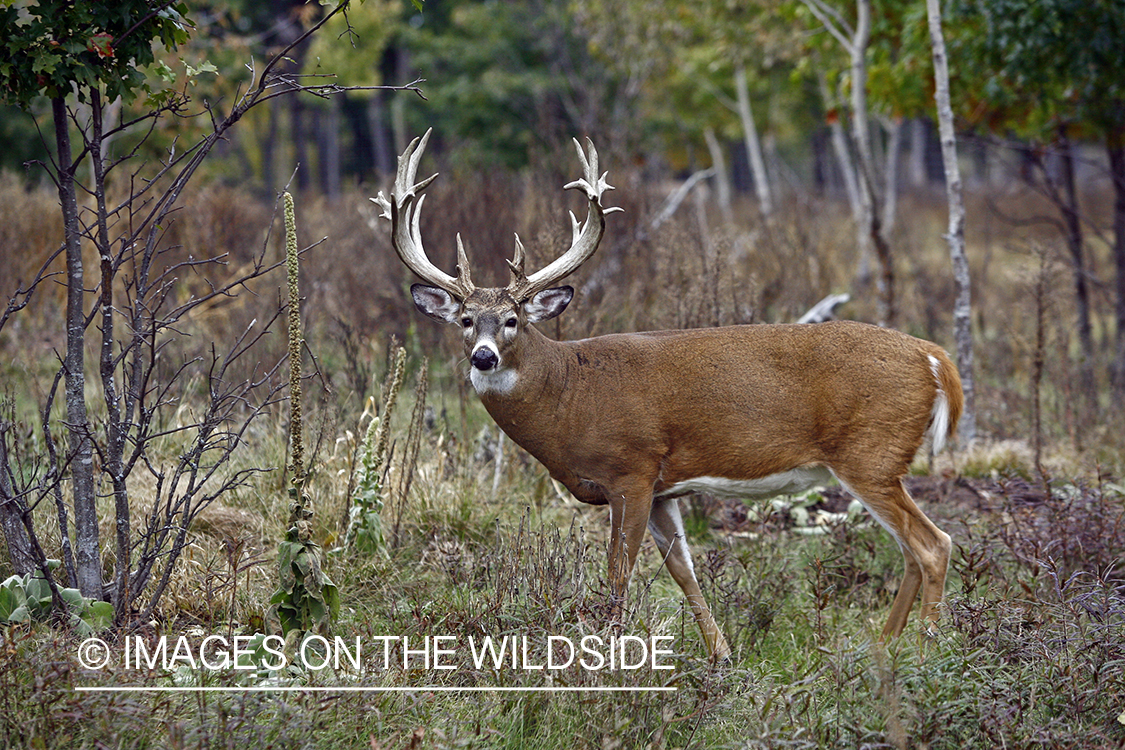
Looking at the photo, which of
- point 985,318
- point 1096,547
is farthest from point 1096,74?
point 985,318

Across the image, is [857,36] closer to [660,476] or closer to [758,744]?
[660,476]

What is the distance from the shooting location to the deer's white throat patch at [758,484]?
14.5 feet

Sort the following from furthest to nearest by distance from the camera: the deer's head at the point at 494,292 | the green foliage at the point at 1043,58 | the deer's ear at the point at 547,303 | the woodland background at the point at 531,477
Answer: the green foliage at the point at 1043,58 < the deer's ear at the point at 547,303 < the deer's head at the point at 494,292 < the woodland background at the point at 531,477

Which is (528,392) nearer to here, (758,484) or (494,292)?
(494,292)

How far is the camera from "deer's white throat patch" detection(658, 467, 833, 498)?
4414mm

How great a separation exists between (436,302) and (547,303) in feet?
1.60

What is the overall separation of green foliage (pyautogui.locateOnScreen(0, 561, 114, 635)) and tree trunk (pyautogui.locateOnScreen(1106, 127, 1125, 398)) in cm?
727

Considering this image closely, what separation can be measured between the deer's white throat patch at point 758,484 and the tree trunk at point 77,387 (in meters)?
2.26

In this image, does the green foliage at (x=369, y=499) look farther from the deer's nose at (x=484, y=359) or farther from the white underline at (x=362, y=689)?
the white underline at (x=362, y=689)

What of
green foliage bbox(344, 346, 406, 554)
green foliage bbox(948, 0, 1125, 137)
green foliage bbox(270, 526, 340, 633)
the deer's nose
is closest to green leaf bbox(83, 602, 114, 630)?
green foliage bbox(270, 526, 340, 633)

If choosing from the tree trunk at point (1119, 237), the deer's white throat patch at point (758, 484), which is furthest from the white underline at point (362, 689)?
the tree trunk at point (1119, 237)

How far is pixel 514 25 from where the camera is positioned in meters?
21.4

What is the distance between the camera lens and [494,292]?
4332 mm

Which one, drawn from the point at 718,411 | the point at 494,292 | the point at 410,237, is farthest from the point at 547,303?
the point at 718,411
